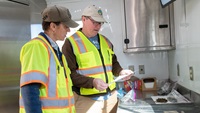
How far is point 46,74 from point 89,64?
1.92ft

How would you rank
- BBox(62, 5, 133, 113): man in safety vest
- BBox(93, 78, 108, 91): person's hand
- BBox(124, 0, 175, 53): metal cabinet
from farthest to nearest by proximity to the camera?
1. BBox(124, 0, 175, 53): metal cabinet
2. BBox(62, 5, 133, 113): man in safety vest
3. BBox(93, 78, 108, 91): person's hand

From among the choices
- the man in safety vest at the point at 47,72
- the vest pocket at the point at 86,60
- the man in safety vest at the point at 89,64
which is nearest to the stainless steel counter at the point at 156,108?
A: the man in safety vest at the point at 89,64

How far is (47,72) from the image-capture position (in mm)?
958

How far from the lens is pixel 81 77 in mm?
1434

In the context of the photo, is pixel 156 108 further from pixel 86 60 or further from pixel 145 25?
pixel 145 25

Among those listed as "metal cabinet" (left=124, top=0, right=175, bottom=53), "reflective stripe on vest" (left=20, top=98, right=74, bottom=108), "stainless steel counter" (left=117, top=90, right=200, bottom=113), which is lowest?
"stainless steel counter" (left=117, top=90, right=200, bottom=113)

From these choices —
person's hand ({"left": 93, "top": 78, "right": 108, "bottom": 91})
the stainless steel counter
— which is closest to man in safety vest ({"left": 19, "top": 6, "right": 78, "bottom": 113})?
person's hand ({"left": 93, "top": 78, "right": 108, "bottom": 91})

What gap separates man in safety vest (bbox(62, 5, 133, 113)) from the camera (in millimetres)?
1500

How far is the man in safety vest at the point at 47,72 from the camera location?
0.90m

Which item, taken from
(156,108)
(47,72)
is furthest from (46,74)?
(156,108)

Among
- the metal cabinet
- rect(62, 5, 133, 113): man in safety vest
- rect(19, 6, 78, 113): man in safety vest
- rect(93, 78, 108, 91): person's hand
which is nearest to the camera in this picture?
rect(19, 6, 78, 113): man in safety vest

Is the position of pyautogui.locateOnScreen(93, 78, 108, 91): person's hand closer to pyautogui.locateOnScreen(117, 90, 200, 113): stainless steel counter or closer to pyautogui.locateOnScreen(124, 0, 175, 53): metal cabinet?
pyautogui.locateOnScreen(117, 90, 200, 113): stainless steel counter

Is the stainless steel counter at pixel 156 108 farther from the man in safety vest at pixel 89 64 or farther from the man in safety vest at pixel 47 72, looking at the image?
the man in safety vest at pixel 47 72

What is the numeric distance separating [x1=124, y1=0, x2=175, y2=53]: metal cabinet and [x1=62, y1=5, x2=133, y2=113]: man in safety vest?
68 centimetres
